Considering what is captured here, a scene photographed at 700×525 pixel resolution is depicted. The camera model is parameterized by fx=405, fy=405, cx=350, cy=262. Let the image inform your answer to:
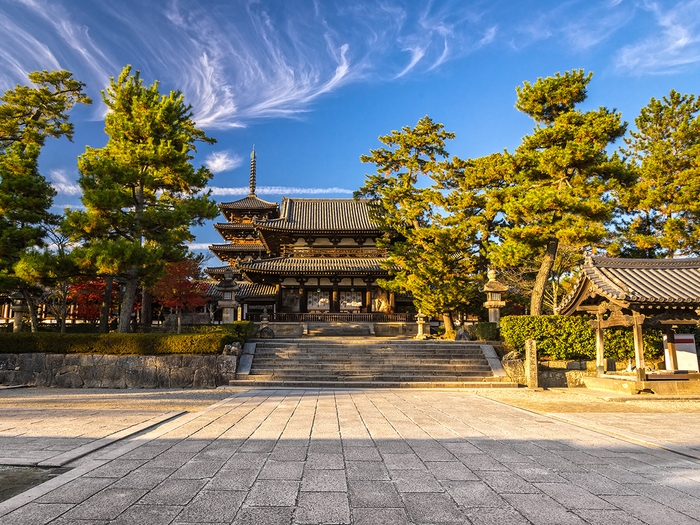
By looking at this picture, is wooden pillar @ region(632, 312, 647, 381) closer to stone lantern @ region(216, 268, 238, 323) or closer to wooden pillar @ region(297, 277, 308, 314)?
stone lantern @ region(216, 268, 238, 323)

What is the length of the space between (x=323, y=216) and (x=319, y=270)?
611cm

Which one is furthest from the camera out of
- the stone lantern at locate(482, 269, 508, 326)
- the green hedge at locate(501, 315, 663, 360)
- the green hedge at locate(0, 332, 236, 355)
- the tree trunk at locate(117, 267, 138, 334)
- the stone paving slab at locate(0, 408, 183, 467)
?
the stone lantern at locate(482, 269, 508, 326)

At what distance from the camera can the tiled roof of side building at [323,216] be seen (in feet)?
95.1

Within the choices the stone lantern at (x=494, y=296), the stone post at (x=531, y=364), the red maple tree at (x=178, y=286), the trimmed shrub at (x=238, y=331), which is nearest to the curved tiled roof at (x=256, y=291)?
the red maple tree at (x=178, y=286)

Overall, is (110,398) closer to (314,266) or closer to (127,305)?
(127,305)

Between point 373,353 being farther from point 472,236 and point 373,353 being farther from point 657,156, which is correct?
point 657,156

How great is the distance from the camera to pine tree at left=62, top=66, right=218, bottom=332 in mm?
14297

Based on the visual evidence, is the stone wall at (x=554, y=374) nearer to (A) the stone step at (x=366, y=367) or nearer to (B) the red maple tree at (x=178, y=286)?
(A) the stone step at (x=366, y=367)

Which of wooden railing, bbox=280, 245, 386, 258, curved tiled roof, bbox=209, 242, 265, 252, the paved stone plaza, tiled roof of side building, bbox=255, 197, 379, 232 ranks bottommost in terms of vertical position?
the paved stone plaza

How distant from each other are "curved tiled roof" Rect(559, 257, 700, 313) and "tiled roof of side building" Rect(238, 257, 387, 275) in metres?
Result: 14.0

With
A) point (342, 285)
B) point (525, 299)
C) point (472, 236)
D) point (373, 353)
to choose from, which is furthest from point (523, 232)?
point (342, 285)

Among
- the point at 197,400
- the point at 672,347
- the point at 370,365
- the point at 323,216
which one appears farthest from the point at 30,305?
the point at 672,347

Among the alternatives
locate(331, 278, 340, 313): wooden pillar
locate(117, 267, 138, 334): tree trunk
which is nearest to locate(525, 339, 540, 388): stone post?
locate(117, 267, 138, 334): tree trunk

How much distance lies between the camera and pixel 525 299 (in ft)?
91.1
